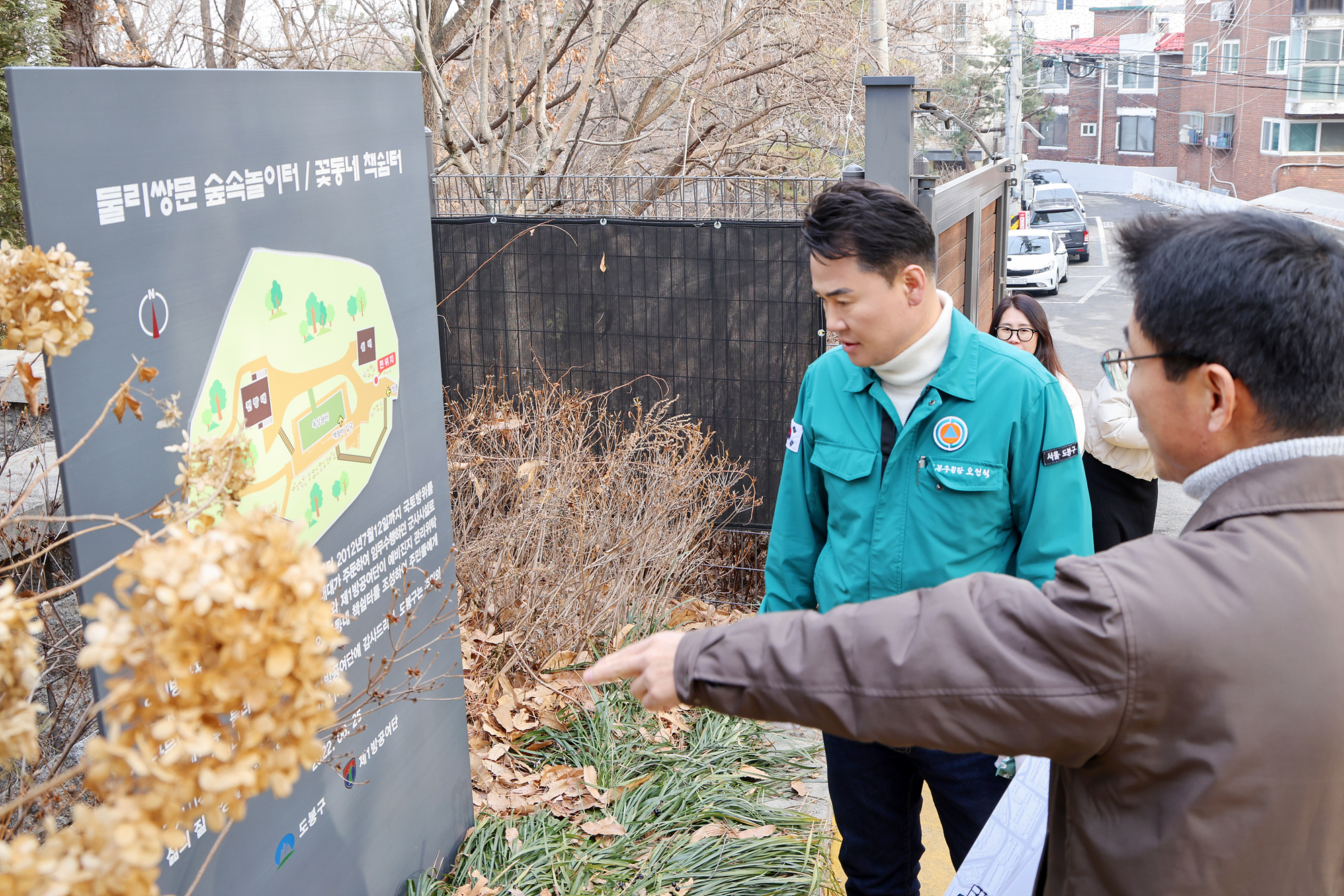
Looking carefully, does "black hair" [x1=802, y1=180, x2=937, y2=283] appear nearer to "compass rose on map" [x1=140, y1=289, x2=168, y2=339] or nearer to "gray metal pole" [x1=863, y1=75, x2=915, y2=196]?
"compass rose on map" [x1=140, y1=289, x2=168, y2=339]

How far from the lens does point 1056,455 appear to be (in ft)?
9.12

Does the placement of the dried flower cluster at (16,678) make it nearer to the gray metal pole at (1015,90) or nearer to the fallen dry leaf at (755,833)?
the fallen dry leaf at (755,833)

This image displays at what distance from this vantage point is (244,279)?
2.47 m

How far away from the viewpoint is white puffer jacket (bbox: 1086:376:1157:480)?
4.68 metres

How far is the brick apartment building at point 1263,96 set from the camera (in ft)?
146

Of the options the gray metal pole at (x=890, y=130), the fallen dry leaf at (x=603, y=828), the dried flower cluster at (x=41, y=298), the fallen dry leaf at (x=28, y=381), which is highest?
the gray metal pole at (x=890, y=130)

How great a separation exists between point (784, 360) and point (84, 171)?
4.75 metres

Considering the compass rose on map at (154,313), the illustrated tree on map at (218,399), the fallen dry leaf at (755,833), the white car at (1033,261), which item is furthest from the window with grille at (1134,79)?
the compass rose on map at (154,313)

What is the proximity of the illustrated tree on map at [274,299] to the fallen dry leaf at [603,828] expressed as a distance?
7.22 ft

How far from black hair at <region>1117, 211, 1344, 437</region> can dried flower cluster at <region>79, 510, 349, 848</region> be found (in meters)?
1.22

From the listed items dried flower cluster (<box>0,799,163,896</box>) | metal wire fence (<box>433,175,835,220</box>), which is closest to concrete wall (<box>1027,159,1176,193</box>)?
metal wire fence (<box>433,175,835,220</box>)

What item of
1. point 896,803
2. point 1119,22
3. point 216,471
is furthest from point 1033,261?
point 1119,22

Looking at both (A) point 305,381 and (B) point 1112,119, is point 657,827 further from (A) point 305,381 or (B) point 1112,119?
(B) point 1112,119

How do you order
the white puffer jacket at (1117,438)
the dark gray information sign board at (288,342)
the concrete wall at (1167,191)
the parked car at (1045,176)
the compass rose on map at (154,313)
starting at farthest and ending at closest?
1. the concrete wall at (1167,191)
2. the parked car at (1045,176)
3. the white puffer jacket at (1117,438)
4. the compass rose on map at (154,313)
5. the dark gray information sign board at (288,342)
